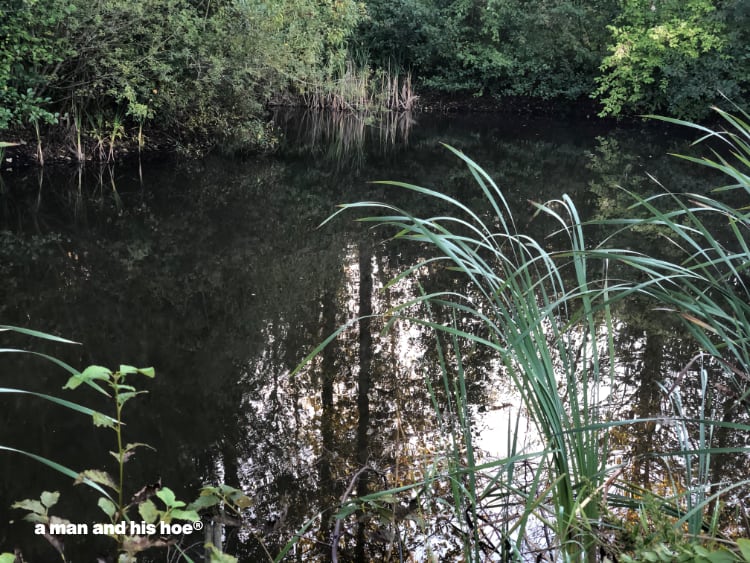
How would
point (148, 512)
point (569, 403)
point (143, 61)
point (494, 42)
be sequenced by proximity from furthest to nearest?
point (494, 42)
point (143, 61)
point (569, 403)
point (148, 512)

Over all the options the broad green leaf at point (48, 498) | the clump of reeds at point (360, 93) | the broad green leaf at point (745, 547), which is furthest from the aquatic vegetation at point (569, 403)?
the clump of reeds at point (360, 93)

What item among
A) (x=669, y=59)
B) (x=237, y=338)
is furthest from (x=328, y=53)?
(x=237, y=338)

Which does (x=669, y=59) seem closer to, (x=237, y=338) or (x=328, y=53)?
(x=328, y=53)

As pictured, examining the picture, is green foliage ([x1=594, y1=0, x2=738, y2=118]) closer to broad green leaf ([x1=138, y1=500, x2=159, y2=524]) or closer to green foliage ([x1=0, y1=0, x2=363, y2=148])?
green foliage ([x1=0, y1=0, x2=363, y2=148])

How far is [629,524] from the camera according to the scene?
1.90m

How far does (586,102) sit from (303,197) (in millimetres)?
9244

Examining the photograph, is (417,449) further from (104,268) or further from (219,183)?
(219,183)

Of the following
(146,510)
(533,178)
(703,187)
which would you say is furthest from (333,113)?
(146,510)

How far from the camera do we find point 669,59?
40.9 ft

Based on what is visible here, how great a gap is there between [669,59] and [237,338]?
37.2ft

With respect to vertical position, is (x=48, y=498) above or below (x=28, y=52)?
below

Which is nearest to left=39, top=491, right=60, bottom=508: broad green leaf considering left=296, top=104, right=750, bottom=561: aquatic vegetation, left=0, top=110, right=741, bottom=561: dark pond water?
left=296, top=104, right=750, bottom=561: aquatic vegetation

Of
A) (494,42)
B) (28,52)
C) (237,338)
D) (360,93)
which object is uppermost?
(494,42)

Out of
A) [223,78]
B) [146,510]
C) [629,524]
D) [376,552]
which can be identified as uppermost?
[223,78]
